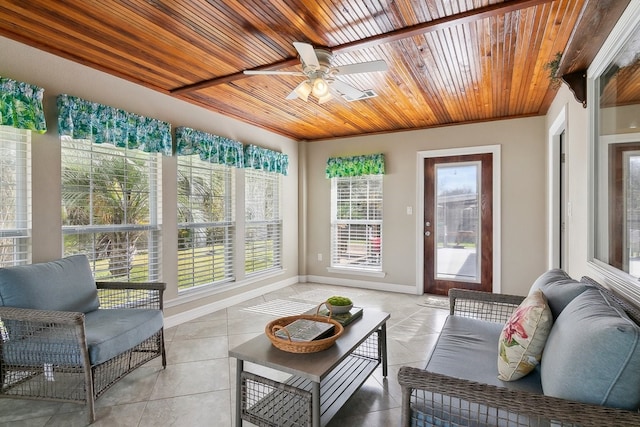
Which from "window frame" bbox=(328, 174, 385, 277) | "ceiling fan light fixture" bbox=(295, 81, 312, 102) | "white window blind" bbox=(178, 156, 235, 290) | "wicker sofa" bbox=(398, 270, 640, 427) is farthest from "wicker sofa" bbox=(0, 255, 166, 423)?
"window frame" bbox=(328, 174, 385, 277)

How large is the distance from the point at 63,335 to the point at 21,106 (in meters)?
1.65

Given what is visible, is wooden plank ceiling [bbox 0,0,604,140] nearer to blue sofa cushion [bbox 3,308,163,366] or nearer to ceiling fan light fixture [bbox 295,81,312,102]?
ceiling fan light fixture [bbox 295,81,312,102]

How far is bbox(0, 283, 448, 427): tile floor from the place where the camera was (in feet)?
6.42

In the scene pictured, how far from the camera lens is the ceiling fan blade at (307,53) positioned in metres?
2.04

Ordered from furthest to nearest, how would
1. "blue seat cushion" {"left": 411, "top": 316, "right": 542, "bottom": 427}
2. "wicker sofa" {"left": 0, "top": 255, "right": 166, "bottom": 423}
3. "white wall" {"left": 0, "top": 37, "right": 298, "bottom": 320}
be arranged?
"white wall" {"left": 0, "top": 37, "right": 298, "bottom": 320}
"wicker sofa" {"left": 0, "top": 255, "right": 166, "bottom": 423}
"blue seat cushion" {"left": 411, "top": 316, "right": 542, "bottom": 427}

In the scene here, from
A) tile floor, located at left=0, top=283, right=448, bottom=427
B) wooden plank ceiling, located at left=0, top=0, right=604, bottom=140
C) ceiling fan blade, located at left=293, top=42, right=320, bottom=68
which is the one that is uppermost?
wooden plank ceiling, located at left=0, top=0, right=604, bottom=140

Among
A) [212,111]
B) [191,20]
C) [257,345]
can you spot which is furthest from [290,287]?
[191,20]

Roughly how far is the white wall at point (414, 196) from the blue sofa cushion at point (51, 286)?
3.60 metres

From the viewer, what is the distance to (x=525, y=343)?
145 cm

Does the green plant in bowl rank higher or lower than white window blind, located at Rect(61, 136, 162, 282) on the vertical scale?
lower

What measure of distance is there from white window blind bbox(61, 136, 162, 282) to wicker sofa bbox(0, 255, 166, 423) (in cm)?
51

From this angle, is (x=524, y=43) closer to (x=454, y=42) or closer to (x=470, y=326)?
(x=454, y=42)

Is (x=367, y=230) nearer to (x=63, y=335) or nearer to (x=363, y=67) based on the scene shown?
(x=363, y=67)

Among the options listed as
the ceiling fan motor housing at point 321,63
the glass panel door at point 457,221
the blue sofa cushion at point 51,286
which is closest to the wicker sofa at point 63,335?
the blue sofa cushion at point 51,286
